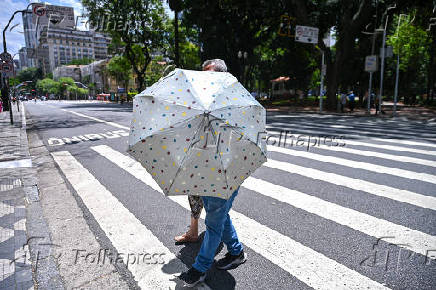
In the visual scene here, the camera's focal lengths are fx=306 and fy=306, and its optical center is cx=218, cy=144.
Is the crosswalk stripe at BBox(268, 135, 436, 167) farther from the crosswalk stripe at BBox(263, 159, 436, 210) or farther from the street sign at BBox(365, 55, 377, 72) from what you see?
the street sign at BBox(365, 55, 377, 72)

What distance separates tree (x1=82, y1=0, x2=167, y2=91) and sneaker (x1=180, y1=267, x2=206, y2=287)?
38.0 meters

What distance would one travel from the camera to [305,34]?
21938 millimetres

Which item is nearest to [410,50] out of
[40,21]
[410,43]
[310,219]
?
[410,43]

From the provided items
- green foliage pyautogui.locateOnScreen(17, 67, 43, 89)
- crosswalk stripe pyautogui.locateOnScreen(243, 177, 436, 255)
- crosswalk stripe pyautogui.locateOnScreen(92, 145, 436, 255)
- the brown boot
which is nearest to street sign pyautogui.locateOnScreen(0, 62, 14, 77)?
crosswalk stripe pyautogui.locateOnScreen(92, 145, 436, 255)

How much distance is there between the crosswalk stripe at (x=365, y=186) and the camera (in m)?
4.55

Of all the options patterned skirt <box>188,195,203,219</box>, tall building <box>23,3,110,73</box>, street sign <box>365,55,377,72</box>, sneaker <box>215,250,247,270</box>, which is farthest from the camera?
tall building <box>23,3,110,73</box>

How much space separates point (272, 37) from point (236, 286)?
Result: 3786 centimetres

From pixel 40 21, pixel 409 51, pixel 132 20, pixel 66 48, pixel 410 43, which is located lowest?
pixel 409 51

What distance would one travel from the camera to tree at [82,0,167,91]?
3512 centimetres

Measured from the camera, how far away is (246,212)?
423 centimetres

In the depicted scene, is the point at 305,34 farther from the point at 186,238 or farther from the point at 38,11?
the point at 186,238

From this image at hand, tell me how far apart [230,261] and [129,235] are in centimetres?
133

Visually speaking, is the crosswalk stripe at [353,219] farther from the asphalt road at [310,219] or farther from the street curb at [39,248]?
the street curb at [39,248]

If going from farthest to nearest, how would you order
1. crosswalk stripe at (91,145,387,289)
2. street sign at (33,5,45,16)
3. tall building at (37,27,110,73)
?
tall building at (37,27,110,73)
street sign at (33,5,45,16)
crosswalk stripe at (91,145,387,289)
